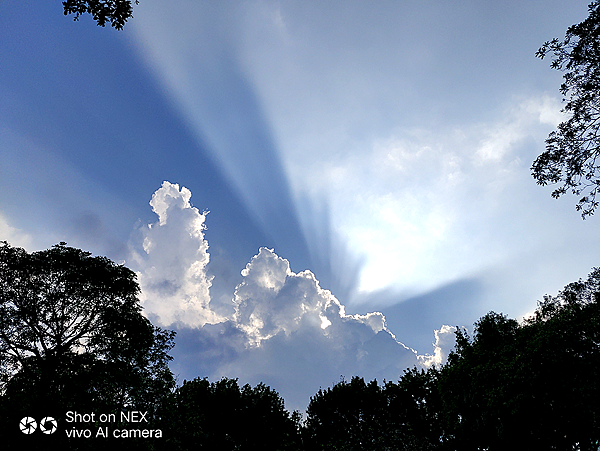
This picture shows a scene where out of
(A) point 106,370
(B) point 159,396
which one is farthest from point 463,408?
(A) point 106,370

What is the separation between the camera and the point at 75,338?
83.5ft

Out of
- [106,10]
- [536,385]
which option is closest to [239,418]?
[536,385]

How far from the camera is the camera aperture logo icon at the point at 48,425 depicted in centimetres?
1973

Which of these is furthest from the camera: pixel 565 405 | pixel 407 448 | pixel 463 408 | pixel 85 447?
pixel 463 408

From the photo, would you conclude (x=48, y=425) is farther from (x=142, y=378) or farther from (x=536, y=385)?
(x=536, y=385)

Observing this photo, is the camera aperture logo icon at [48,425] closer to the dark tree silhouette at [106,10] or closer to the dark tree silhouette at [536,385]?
the dark tree silhouette at [106,10]

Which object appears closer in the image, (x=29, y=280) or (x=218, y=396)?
(x=29, y=280)

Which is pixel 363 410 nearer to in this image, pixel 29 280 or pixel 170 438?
pixel 170 438

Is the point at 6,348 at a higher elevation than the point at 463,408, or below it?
higher

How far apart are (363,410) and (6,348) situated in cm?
4541

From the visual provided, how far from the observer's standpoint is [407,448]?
30250mm

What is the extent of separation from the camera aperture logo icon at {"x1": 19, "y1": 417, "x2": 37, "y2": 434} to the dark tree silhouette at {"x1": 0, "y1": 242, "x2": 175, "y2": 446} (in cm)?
39

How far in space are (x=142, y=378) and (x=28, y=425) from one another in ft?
22.8

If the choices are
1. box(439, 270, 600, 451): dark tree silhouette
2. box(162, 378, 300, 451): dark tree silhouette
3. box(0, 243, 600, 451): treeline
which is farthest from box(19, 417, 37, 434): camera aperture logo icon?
box(439, 270, 600, 451): dark tree silhouette
